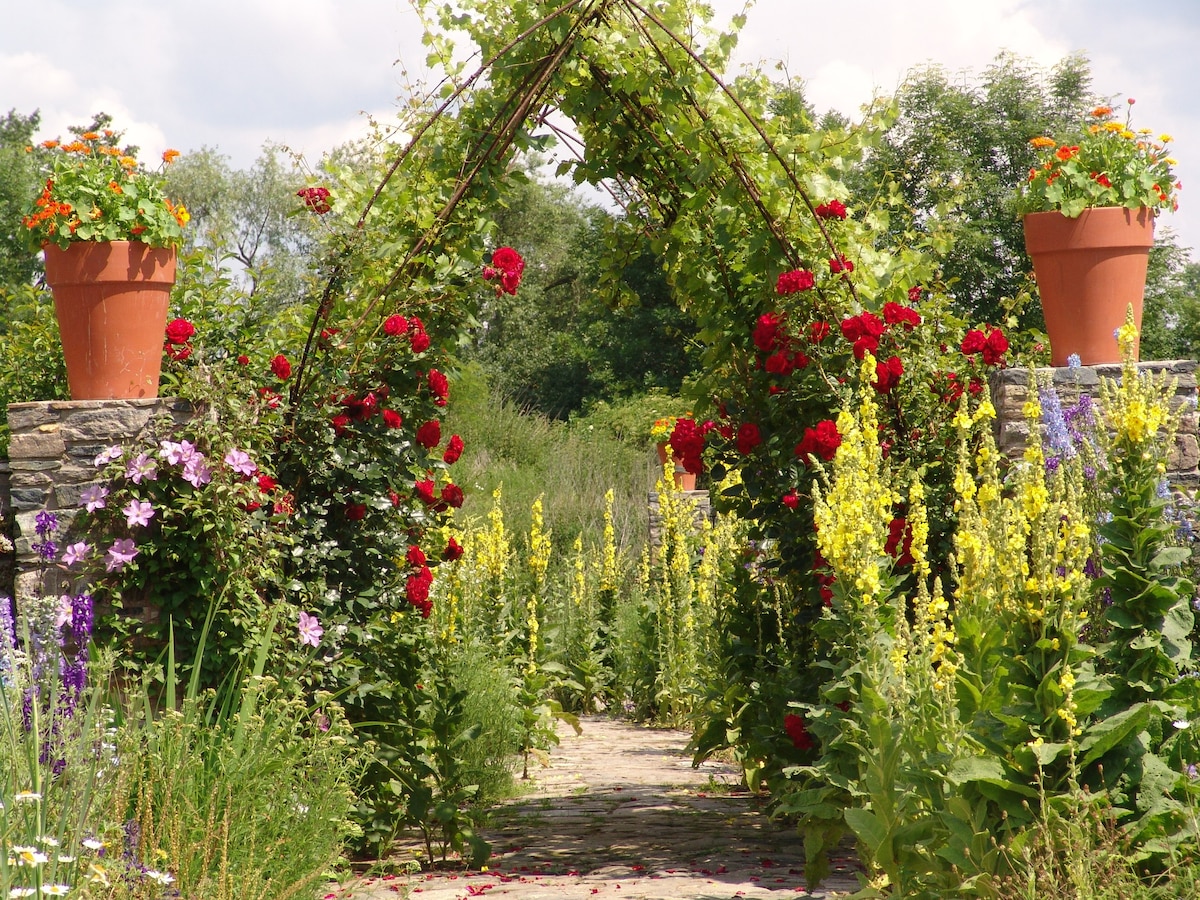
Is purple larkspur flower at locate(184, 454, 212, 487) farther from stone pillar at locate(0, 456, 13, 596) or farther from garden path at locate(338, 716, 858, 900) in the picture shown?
garden path at locate(338, 716, 858, 900)

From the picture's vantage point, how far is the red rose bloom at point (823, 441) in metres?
3.69

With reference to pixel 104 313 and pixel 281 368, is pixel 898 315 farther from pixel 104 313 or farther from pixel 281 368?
pixel 104 313

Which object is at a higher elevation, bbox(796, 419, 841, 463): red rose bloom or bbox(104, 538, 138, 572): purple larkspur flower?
bbox(796, 419, 841, 463): red rose bloom

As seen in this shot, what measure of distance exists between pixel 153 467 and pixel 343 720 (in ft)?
3.54

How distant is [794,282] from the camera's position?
12.5ft

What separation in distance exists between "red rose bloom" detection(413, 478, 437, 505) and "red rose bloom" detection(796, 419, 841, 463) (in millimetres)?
1484

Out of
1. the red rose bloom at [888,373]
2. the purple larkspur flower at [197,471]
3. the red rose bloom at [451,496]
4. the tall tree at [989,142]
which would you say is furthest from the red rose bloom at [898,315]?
the tall tree at [989,142]

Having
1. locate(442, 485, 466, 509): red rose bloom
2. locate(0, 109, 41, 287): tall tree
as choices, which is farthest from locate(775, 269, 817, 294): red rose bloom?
locate(0, 109, 41, 287): tall tree

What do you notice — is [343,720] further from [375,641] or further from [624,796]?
[624,796]

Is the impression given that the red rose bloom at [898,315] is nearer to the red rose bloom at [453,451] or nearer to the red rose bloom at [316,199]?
the red rose bloom at [453,451]

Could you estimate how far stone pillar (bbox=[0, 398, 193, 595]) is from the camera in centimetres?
376

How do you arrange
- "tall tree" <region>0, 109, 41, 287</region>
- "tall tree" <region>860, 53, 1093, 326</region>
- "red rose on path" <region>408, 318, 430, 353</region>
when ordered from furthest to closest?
"tall tree" <region>0, 109, 41, 287</region>
"tall tree" <region>860, 53, 1093, 326</region>
"red rose on path" <region>408, 318, 430, 353</region>

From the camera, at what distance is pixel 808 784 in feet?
12.2

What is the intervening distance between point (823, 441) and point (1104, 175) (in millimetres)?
1789
